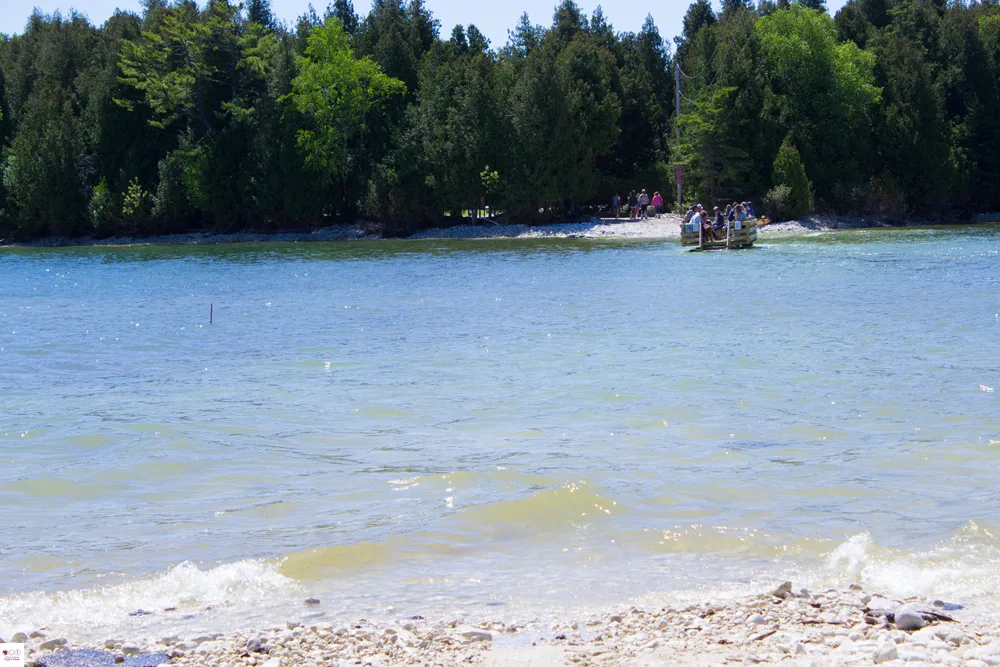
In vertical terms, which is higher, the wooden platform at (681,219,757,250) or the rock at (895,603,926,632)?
the wooden platform at (681,219,757,250)

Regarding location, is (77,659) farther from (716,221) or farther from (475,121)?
(475,121)

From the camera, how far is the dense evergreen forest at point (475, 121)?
63.2 meters

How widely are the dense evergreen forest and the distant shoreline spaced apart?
1156 millimetres

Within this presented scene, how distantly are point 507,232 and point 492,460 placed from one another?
53442mm

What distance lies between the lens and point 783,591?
280 inches

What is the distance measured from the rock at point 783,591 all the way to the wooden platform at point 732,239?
37.5 m

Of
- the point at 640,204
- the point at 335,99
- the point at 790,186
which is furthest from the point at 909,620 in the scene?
the point at 335,99

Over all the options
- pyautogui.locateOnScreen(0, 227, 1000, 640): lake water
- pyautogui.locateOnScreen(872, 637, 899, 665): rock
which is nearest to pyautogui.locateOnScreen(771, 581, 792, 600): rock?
pyautogui.locateOnScreen(0, 227, 1000, 640): lake water

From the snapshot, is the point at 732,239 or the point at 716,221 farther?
the point at 716,221

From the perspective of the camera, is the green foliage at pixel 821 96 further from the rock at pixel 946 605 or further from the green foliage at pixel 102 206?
the rock at pixel 946 605

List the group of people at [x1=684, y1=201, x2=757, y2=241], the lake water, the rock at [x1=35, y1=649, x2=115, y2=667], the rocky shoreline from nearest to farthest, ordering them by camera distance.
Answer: the rocky shoreline, the rock at [x1=35, y1=649, x2=115, y2=667], the lake water, the group of people at [x1=684, y1=201, x2=757, y2=241]

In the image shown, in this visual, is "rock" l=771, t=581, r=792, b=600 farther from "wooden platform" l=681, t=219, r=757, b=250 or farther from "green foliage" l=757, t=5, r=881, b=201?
"green foliage" l=757, t=5, r=881, b=201

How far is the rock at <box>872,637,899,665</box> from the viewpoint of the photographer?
5824 millimetres

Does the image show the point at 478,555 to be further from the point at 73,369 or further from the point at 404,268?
the point at 404,268
